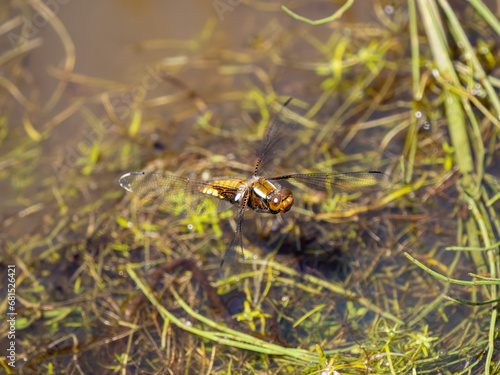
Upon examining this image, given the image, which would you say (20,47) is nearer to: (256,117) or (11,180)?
(11,180)

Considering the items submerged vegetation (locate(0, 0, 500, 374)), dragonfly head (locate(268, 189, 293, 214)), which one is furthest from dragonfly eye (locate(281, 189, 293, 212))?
submerged vegetation (locate(0, 0, 500, 374))

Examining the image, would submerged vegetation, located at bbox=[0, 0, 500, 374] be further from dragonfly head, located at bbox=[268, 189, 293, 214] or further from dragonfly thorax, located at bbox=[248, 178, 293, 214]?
dragonfly head, located at bbox=[268, 189, 293, 214]

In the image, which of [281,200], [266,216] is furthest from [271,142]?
[266,216]

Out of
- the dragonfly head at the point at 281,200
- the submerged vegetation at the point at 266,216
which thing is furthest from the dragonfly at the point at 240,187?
the submerged vegetation at the point at 266,216

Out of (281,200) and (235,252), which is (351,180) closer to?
(281,200)

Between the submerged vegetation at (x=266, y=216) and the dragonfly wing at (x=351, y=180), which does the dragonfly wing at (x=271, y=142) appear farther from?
the submerged vegetation at (x=266, y=216)

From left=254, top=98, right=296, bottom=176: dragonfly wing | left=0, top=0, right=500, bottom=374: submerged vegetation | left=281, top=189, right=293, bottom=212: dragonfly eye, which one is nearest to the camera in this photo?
left=281, top=189, right=293, bottom=212: dragonfly eye

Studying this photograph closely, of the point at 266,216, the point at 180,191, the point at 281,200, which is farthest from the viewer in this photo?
the point at 266,216
